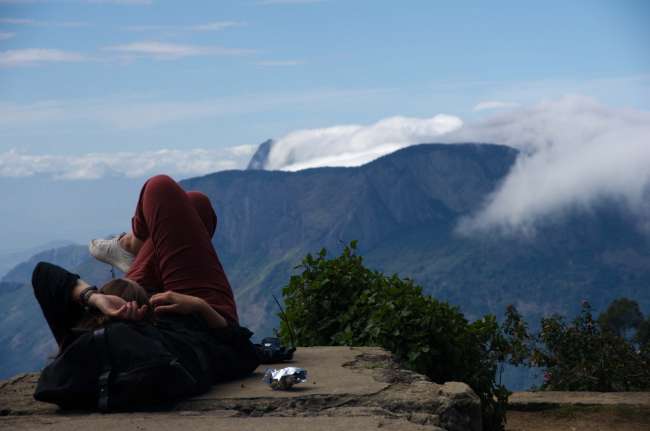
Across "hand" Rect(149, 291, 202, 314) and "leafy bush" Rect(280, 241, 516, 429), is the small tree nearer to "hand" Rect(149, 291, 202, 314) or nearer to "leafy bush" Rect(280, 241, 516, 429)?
"leafy bush" Rect(280, 241, 516, 429)

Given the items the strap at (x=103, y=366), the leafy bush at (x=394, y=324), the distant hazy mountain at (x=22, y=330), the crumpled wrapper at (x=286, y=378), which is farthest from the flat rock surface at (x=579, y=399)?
the distant hazy mountain at (x=22, y=330)

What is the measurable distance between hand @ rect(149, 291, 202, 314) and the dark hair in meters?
0.15

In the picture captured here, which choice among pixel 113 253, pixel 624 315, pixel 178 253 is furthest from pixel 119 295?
pixel 624 315

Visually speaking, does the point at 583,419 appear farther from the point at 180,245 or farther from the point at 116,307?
the point at 116,307

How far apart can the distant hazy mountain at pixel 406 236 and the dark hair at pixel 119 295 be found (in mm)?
164568

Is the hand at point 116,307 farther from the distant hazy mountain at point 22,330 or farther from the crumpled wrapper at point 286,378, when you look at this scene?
the distant hazy mountain at point 22,330

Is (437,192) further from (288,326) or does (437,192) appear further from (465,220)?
(288,326)

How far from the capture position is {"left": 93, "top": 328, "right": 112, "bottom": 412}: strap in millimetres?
4223

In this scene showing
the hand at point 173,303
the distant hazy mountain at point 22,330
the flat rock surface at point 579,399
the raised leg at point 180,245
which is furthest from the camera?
the distant hazy mountain at point 22,330

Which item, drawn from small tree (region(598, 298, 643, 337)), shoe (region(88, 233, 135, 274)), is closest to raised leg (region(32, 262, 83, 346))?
shoe (region(88, 233, 135, 274))

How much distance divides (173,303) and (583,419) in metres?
4.46

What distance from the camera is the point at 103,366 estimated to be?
167 inches

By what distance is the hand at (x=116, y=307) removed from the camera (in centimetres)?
436

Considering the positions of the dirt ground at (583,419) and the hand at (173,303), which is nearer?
the hand at (173,303)
